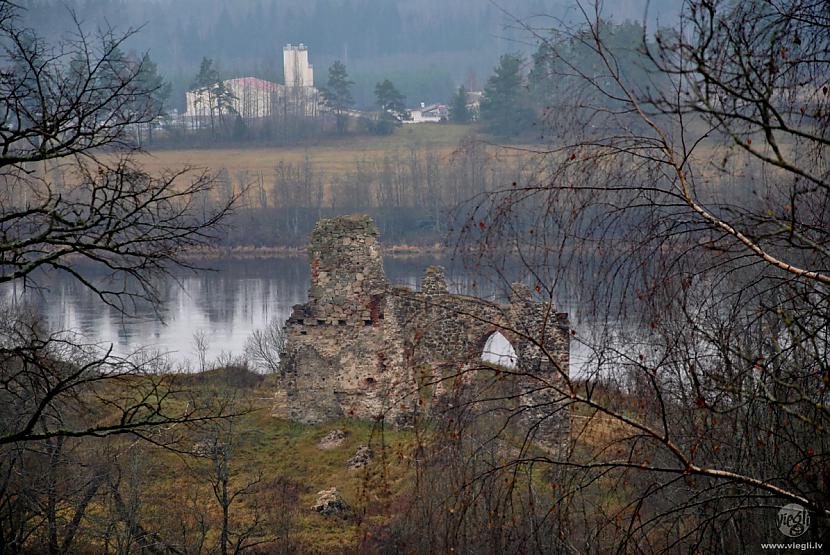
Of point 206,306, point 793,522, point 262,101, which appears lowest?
point 206,306

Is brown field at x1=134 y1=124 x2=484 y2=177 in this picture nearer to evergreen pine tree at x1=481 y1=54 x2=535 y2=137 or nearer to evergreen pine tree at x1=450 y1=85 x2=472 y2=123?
evergreen pine tree at x1=450 y1=85 x2=472 y2=123

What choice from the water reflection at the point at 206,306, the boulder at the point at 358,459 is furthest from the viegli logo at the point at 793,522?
the water reflection at the point at 206,306

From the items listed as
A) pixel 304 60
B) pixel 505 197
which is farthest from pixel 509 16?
pixel 304 60

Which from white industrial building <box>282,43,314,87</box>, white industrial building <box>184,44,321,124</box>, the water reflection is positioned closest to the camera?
the water reflection

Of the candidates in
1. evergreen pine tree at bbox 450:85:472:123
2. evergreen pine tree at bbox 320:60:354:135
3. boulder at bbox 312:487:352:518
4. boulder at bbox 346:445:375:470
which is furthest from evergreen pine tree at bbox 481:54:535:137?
boulder at bbox 312:487:352:518

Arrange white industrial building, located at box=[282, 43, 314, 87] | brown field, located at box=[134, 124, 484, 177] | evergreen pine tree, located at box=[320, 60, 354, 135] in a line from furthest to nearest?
white industrial building, located at box=[282, 43, 314, 87]
evergreen pine tree, located at box=[320, 60, 354, 135]
brown field, located at box=[134, 124, 484, 177]

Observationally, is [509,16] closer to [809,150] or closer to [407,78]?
Answer: [809,150]

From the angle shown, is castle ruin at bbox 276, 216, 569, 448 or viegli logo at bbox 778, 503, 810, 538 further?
castle ruin at bbox 276, 216, 569, 448

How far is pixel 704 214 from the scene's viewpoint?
437 centimetres

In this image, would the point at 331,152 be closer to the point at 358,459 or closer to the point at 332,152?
the point at 332,152

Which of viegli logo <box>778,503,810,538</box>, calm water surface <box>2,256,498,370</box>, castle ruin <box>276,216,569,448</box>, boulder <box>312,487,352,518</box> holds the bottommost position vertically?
calm water surface <box>2,256,498,370</box>

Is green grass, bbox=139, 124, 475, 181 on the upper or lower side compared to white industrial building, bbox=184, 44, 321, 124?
lower

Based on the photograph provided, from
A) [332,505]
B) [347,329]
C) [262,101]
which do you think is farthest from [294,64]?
[332,505]

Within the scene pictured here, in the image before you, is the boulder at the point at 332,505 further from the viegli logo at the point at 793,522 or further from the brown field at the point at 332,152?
the brown field at the point at 332,152
